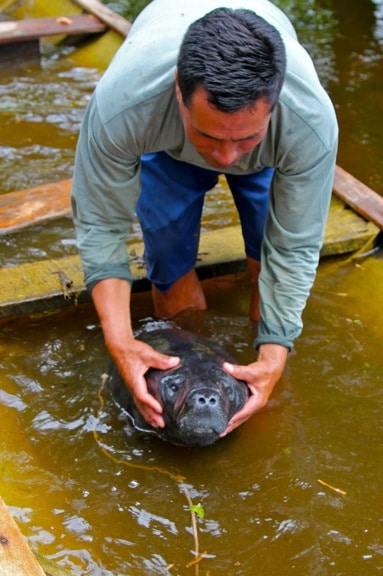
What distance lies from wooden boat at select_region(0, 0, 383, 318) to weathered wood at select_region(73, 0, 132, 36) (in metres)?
3.05

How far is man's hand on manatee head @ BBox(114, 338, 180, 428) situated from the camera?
334cm

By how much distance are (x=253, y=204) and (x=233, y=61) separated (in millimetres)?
1537

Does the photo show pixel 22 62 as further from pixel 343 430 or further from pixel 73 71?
pixel 343 430

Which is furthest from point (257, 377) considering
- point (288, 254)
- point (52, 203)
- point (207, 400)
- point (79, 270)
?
point (52, 203)

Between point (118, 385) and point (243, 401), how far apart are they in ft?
2.35

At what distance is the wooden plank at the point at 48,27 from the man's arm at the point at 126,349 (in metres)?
5.12

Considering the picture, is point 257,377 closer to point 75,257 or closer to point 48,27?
point 75,257

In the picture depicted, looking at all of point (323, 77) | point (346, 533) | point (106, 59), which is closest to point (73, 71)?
point (106, 59)

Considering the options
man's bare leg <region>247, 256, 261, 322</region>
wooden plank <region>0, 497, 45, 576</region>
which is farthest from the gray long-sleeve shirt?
wooden plank <region>0, 497, 45, 576</region>

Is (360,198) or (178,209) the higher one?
(178,209)

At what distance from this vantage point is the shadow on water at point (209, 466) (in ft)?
10.1

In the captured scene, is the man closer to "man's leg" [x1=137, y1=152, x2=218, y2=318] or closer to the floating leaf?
"man's leg" [x1=137, y1=152, x2=218, y2=318]

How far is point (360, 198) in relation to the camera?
532cm

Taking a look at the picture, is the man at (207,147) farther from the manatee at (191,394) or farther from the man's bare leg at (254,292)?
the man's bare leg at (254,292)
